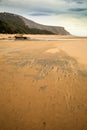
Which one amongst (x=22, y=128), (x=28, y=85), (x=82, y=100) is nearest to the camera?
(x=22, y=128)

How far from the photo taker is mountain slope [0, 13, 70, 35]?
61.8 meters

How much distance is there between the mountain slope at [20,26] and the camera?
6185 centimetres

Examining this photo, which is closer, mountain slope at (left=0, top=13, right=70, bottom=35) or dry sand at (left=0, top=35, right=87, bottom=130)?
dry sand at (left=0, top=35, right=87, bottom=130)

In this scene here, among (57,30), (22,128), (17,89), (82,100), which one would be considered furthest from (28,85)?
(57,30)

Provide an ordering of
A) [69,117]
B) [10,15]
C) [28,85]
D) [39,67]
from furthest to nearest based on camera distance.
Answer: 1. [10,15]
2. [39,67]
3. [28,85]
4. [69,117]

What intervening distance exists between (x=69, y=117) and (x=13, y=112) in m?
1.31

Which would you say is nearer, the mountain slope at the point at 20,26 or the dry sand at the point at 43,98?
the dry sand at the point at 43,98

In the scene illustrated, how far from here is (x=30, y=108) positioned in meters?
4.74

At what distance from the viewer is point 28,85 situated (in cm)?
604

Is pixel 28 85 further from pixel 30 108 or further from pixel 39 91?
pixel 30 108

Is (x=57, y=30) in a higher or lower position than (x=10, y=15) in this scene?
lower

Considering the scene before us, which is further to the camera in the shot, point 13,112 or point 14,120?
point 13,112

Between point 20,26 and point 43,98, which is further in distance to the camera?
point 20,26

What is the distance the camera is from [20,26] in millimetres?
98562
